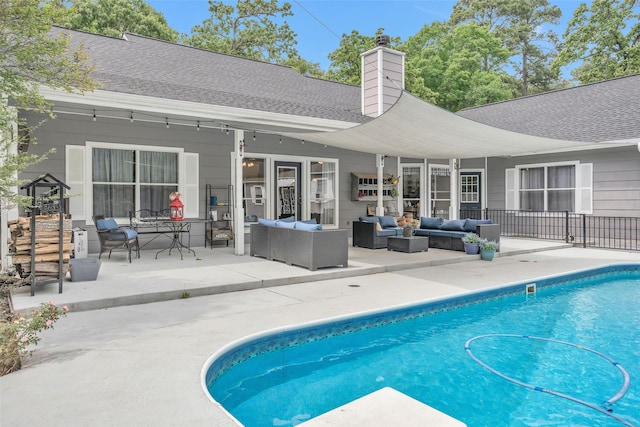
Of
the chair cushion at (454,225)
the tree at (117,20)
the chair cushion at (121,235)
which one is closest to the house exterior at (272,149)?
the chair cushion at (121,235)

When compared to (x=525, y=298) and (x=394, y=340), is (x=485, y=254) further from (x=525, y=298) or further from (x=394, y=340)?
(x=394, y=340)

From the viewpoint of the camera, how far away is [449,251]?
878 centimetres

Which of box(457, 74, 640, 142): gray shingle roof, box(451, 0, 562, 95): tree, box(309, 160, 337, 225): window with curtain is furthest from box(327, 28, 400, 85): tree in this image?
box(309, 160, 337, 225): window with curtain

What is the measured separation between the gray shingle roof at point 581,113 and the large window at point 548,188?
3.31ft

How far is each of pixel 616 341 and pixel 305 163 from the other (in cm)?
744

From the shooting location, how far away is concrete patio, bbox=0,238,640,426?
2307 mm

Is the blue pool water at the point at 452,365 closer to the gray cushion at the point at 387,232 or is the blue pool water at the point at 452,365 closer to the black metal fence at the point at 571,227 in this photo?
the gray cushion at the point at 387,232

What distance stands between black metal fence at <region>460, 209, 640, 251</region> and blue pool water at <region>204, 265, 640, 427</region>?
5.75 metres

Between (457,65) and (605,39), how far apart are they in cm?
649

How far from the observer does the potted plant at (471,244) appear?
8219 millimetres

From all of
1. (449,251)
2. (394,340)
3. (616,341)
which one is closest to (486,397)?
(394,340)

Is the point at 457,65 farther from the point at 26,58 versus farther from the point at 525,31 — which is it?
the point at 26,58

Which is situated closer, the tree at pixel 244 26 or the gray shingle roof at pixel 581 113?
the gray shingle roof at pixel 581 113

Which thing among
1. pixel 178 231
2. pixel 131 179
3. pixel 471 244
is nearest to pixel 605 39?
pixel 471 244
